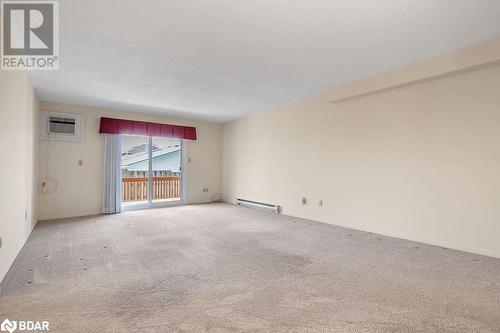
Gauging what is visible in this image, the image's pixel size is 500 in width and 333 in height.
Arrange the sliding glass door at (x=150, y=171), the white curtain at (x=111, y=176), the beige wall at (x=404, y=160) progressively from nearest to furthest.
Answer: the beige wall at (x=404, y=160), the white curtain at (x=111, y=176), the sliding glass door at (x=150, y=171)

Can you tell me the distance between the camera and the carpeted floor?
175 cm

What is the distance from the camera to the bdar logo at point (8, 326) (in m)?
1.64

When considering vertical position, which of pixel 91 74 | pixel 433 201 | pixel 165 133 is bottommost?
pixel 433 201

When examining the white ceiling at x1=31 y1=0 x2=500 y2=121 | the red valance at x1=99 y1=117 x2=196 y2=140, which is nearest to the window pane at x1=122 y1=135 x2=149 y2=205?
the red valance at x1=99 y1=117 x2=196 y2=140

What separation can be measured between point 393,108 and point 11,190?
16.5 feet

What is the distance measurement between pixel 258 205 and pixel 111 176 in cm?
349

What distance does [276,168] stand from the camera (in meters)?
5.97

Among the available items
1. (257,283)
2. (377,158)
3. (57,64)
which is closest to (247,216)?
(377,158)

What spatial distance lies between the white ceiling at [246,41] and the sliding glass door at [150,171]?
85.0 inches

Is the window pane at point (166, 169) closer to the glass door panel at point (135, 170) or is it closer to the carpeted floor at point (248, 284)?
the glass door panel at point (135, 170)

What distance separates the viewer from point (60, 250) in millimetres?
3207

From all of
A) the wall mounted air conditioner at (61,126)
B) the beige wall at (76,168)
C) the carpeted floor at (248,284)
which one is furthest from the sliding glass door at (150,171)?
the carpeted floor at (248,284)

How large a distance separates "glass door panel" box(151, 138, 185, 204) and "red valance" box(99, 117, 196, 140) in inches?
12.7

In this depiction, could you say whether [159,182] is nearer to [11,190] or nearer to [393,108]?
[11,190]
